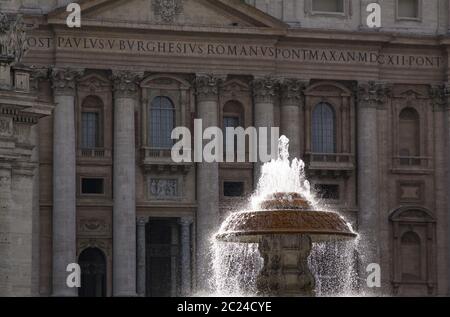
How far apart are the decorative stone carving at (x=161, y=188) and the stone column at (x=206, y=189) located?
1289mm

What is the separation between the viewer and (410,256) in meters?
91.1

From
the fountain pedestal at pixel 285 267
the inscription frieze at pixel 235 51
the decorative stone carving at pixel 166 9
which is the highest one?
the decorative stone carving at pixel 166 9

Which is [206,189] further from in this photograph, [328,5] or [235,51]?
[328,5]

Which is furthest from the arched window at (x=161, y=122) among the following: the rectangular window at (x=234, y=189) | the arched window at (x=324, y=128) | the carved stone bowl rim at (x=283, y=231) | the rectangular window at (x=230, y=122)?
the carved stone bowl rim at (x=283, y=231)

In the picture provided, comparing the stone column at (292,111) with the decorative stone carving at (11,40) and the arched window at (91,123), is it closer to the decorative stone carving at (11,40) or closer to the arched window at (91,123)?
the arched window at (91,123)

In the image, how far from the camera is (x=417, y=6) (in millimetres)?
92500

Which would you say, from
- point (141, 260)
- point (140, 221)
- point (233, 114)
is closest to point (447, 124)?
point (233, 114)

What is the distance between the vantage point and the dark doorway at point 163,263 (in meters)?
87.6

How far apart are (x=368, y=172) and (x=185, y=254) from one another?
992cm

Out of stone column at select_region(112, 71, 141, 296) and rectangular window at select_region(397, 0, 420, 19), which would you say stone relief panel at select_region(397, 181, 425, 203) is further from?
stone column at select_region(112, 71, 141, 296)

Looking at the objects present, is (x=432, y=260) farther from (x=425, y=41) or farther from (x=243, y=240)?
(x=243, y=240)

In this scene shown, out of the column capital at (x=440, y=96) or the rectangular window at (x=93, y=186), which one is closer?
the rectangular window at (x=93, y=186)
